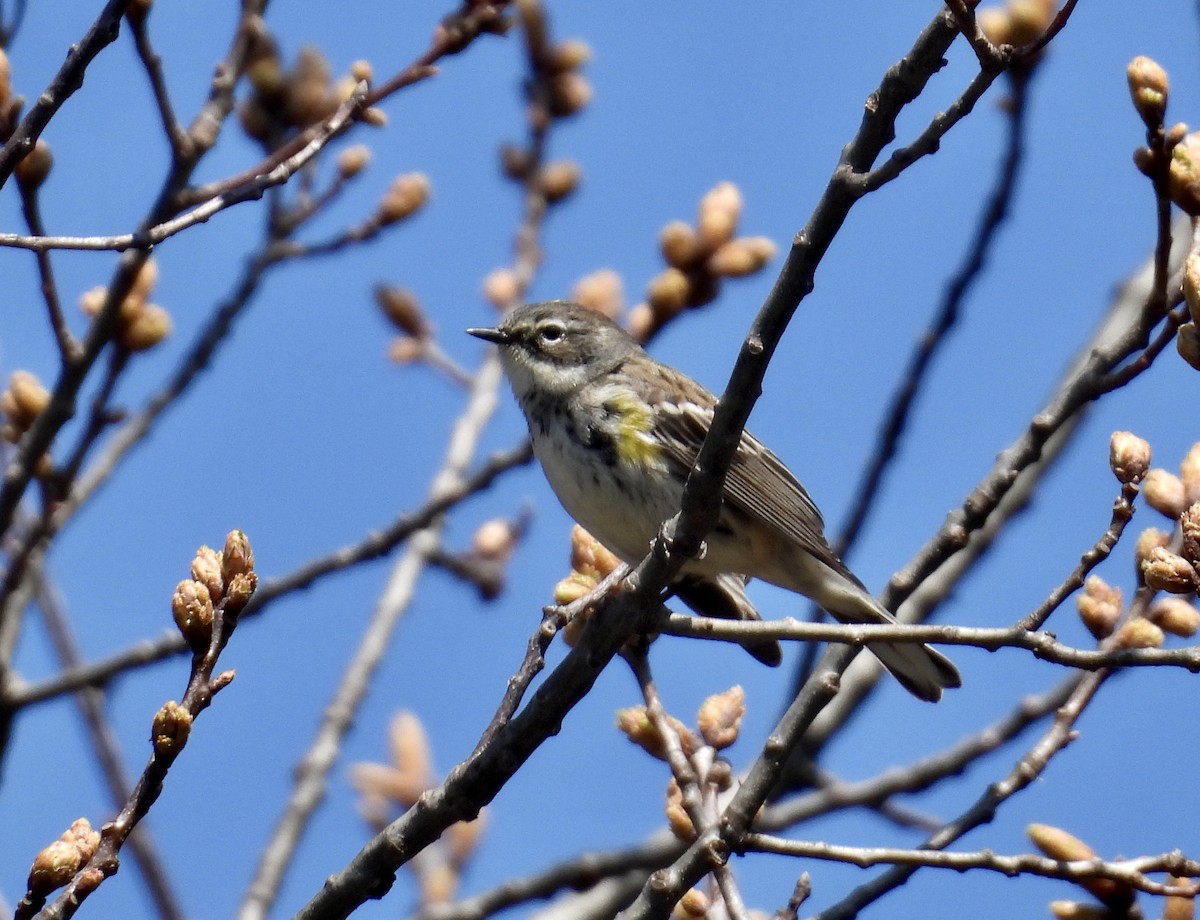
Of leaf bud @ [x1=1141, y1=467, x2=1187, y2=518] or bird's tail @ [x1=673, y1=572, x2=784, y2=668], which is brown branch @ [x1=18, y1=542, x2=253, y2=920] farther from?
bird's tail @ [x1=673, y1=572, x2=784, y2=668]

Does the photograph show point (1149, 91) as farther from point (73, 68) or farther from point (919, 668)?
point (919, 668)

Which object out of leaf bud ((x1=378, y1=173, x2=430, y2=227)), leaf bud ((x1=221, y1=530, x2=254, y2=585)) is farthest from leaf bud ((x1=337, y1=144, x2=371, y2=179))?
leaf bud ((x1=221, y1=530, x2=254, y2=585))

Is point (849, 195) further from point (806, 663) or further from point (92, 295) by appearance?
point (92, 295)

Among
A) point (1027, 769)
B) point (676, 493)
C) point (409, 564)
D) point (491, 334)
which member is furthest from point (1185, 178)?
point (409, 564)

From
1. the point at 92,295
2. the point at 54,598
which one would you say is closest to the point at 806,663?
the point at 92,295

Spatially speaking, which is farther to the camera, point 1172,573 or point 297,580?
point 297,580

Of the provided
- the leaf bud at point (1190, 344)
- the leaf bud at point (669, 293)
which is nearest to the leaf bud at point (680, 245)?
the leaf bud at point (669, 293)

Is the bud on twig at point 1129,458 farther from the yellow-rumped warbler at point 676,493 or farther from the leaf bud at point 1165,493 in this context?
the yellow-rumped warbler at point 676,493
